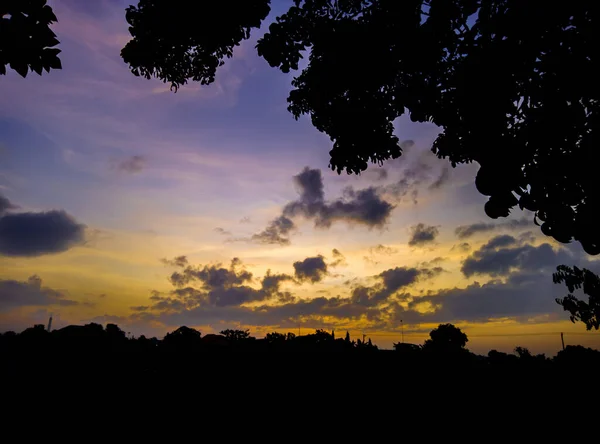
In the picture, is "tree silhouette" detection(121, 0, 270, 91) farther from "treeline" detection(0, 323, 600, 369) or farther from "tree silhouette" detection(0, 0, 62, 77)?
"treeline" detection(0, 323, 600, 369)

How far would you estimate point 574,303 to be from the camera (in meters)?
28.8

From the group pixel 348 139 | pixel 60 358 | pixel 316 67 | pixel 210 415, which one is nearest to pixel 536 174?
pixel 348 139

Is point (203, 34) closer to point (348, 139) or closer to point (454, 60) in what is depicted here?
point (348, 139)

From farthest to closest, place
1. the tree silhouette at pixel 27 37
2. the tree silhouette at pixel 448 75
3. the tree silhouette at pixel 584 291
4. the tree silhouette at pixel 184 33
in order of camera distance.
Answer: the tree silhouette at pixel 584 291 → the tree silhouette at pixel 184 33 → the tree silhouette at pixel 448 75 → the tree silhouette at pixel 27 37

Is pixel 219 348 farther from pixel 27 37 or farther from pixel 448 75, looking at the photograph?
pixel 448 75

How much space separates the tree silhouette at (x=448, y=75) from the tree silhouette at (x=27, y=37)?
14.6 feet

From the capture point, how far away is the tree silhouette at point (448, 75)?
634 centimetres

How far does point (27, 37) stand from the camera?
13.9ft

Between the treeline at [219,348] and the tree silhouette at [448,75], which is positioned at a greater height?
the tree silhouette at [448,75]

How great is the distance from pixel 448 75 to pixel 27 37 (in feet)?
27.3

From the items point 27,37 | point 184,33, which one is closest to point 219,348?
point 27,37

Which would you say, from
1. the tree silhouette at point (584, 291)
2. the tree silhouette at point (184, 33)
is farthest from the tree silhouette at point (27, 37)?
the tree silhouette at point (584, 291)

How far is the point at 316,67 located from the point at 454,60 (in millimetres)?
3166

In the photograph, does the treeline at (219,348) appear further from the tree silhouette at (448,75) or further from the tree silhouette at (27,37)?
the tree silhouette at (27,37)
